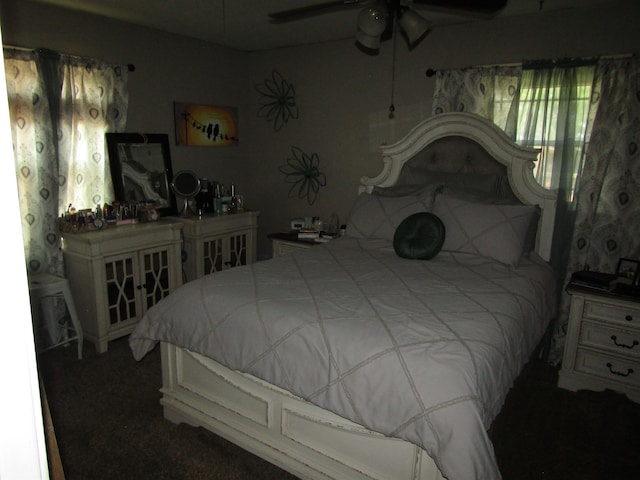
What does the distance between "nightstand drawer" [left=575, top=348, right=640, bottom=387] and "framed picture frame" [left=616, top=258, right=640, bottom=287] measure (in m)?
0.46

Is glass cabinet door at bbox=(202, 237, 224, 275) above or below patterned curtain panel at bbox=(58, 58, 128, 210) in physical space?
below

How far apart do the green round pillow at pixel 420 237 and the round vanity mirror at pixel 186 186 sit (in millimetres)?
1926

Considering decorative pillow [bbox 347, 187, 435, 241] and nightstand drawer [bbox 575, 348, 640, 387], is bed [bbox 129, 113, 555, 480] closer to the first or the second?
→ decorative pillow [bbox 347, 187, 435, 241]

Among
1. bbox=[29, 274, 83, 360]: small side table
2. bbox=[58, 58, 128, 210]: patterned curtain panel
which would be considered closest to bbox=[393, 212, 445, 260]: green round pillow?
bbox=[29, 274, 83, 360]: small side table

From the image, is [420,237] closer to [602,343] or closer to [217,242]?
[602,343]

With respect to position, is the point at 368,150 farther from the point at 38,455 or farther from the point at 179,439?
the point at 38,455

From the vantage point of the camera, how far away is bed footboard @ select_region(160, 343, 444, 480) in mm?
1720

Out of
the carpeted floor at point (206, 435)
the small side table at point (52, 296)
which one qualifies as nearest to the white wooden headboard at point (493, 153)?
the carpeted floor at point (206, 435)

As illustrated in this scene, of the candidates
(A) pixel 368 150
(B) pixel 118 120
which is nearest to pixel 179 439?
(B) pixel 118 120

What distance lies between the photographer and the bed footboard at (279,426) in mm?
1720

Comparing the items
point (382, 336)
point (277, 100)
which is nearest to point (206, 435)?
point (382, 336)

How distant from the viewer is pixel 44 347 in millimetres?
3008

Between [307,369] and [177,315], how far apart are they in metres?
0.76

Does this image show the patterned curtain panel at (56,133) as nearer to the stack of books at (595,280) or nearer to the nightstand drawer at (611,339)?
the stack of books at (595,280)
